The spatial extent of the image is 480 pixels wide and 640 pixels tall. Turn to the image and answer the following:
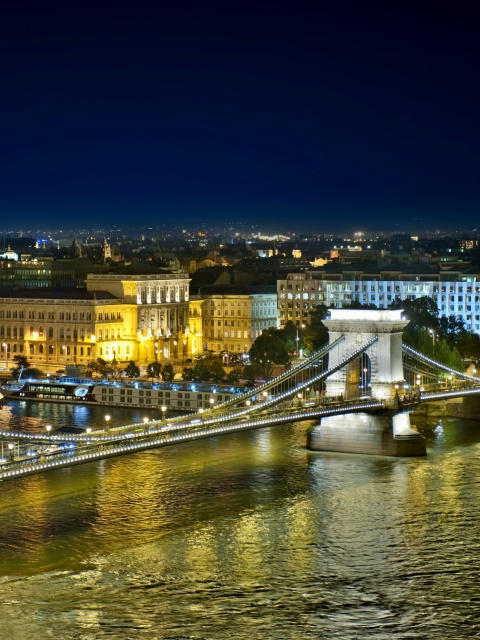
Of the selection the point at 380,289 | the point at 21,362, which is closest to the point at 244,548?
the point at 21,362

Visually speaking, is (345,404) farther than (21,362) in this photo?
No

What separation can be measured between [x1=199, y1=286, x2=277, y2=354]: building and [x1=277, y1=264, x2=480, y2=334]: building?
3.44ft

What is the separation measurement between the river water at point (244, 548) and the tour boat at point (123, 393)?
10.1m

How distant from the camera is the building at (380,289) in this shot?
187ft

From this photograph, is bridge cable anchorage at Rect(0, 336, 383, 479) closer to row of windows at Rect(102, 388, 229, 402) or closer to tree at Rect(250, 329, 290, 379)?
row of windows at Rect(102, 388, 229, 402)

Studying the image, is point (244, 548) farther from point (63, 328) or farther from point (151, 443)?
point (63, 328)

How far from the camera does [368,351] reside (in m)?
35.1

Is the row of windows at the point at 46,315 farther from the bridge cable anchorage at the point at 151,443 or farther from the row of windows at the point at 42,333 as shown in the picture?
the bridge cable anchorage at the point at 151,443

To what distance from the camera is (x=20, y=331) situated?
54.2m

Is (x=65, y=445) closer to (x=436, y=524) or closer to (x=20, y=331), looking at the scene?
(x=436, y=524)

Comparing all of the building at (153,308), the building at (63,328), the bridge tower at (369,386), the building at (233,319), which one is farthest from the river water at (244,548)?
the building at (233,319)

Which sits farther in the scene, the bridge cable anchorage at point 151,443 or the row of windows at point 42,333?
the row of windows at point 42,333

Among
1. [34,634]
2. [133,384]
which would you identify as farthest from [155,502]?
[133,384]

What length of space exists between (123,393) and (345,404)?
1211cm
